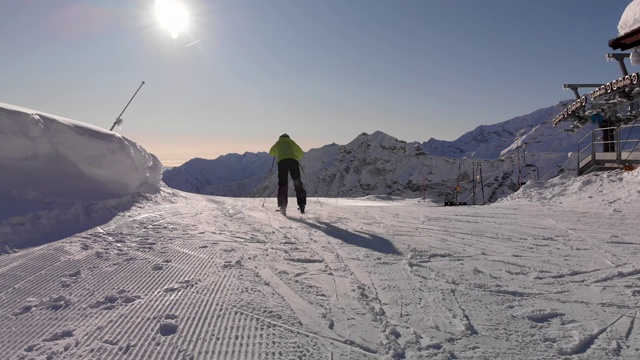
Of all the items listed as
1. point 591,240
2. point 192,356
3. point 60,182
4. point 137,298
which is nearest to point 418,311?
point 192,356

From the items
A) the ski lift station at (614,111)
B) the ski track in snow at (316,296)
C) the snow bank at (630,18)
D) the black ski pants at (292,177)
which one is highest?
the snow bank at (630,18)

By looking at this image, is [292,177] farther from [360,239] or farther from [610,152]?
[610,152]

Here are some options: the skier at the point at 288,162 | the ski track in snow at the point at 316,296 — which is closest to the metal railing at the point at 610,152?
the ski track in snow at the point at 316,296

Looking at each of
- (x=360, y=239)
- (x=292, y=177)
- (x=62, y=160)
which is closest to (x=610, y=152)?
(x=292, y=177)

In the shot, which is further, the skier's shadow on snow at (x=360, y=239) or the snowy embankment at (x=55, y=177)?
the skier's shadow on snow at (x=360, y=239)

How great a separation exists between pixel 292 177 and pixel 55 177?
473cm

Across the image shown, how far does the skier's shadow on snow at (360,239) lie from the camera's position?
5086 mm

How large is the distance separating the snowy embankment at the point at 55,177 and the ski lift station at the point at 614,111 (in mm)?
12856

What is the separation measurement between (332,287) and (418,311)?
0.85 m

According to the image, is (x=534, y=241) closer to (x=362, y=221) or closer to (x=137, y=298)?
(x=362, y=221)

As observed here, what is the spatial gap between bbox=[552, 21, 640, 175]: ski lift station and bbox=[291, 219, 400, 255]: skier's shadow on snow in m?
9.27

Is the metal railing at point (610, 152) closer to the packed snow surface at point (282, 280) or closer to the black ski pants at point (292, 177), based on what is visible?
the packed snow surface at point (282, 280)

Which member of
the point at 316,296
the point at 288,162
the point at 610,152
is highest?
the point at 610,152

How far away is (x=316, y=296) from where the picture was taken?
324 centimetres
